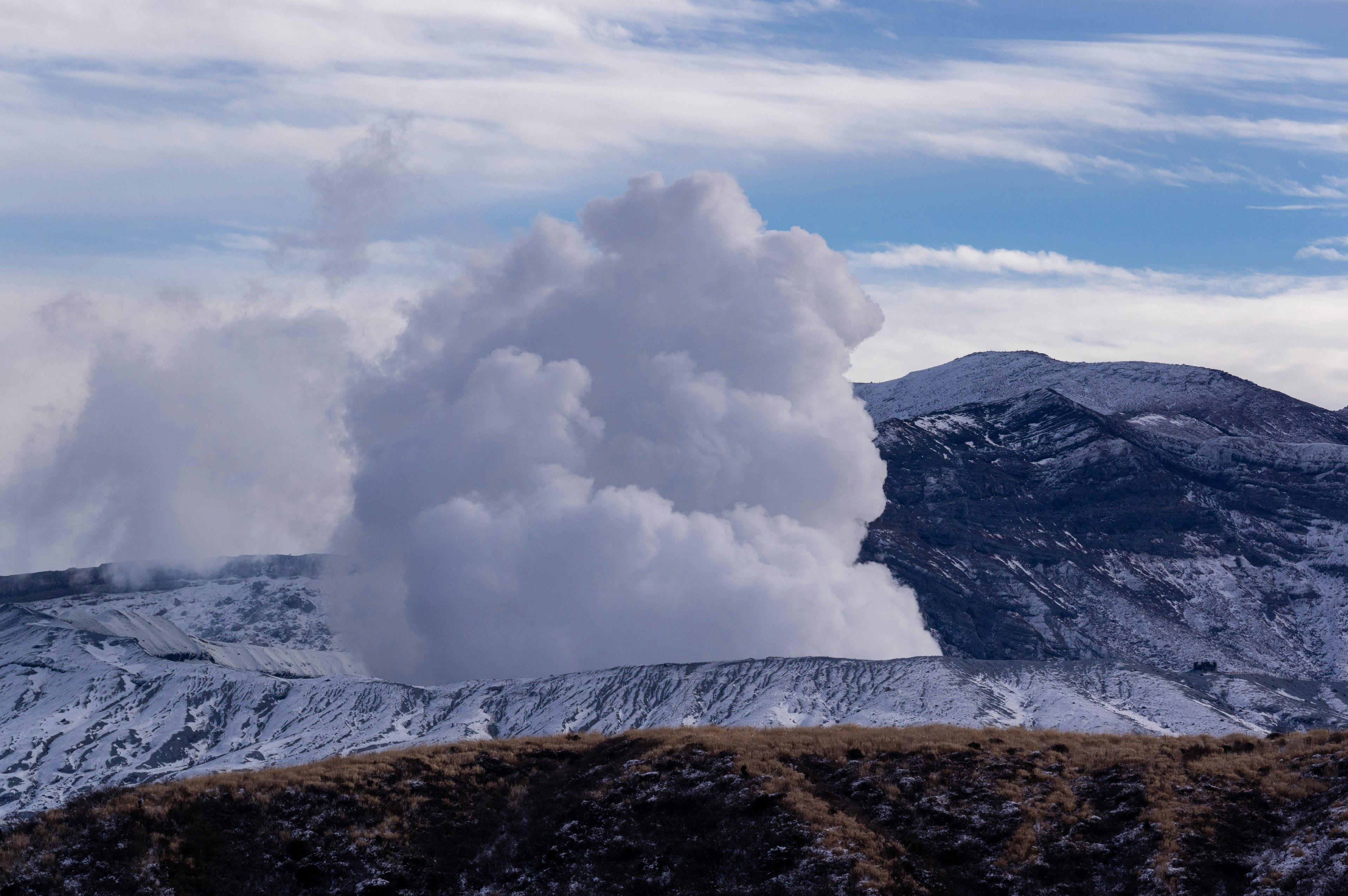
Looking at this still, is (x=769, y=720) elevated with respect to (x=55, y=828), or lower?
lower

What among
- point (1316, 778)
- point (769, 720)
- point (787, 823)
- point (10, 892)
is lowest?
point (769, 720)

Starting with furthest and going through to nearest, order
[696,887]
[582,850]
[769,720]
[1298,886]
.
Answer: [769,720], [582,850], [696,887], [1298,886]

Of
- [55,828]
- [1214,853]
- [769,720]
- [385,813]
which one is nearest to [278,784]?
[385,813]

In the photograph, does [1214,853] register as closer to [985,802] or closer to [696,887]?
[985,802]

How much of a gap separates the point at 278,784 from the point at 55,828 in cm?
1106

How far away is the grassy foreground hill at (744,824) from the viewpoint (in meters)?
58.5

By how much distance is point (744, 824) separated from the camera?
213ft

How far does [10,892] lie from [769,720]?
143198 mm

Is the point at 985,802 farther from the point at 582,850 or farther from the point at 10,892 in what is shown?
the point at 10,892

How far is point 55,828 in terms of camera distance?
64.1 meters

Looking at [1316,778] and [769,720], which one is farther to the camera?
[769,720]

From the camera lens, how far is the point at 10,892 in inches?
2330

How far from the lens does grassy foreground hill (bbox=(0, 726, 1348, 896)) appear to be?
5850 centimetres

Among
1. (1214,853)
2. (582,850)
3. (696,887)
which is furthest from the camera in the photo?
(582,850)
